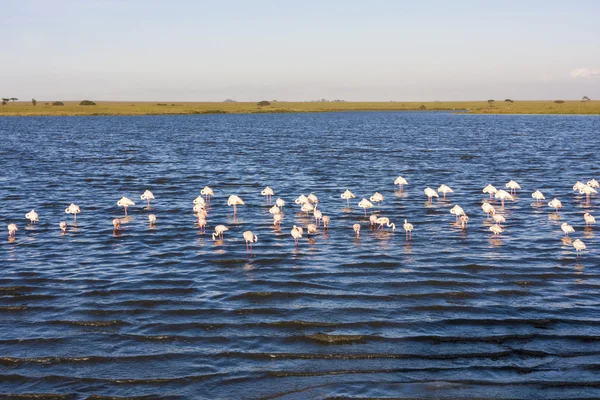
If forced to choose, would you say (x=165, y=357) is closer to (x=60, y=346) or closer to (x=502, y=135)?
(x=60, y=346)

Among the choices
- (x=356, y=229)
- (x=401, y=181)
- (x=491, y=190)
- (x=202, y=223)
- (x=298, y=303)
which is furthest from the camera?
(x=401, y=181)

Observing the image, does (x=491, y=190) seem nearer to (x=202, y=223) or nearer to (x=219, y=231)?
(x=202, y=223)

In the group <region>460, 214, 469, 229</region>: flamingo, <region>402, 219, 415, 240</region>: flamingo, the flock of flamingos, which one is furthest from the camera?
<region>460, 214, 469, 229</region>: flamingo

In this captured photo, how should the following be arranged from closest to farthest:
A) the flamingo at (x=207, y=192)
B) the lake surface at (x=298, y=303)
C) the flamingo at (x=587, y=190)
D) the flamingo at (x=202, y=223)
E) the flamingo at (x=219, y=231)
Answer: the lake surface at (x=298, y=303)
the flamingo at (x=219, y=231)
the flamingo at (x=202, y=223)
the flamingo at (x=587, y=190)
the flamingo at (x=207, y=192)

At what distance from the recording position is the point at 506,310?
639 inches

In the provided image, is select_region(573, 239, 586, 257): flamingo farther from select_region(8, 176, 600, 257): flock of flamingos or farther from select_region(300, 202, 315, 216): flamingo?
select_region(300, 202, 315, 216): flamingo

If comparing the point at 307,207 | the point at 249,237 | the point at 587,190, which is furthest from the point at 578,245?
the point at 587,190

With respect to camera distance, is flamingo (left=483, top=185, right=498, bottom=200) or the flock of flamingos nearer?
the flock of flamingos

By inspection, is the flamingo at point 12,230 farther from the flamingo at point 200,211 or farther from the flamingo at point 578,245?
the flamingo at point 578,245

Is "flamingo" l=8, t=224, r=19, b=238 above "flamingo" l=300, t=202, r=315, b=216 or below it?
below

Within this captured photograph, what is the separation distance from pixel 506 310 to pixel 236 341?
670 centimetres

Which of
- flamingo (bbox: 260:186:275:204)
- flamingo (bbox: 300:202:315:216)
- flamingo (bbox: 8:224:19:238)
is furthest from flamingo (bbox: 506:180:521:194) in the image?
flamingo (bbox: 8:224:19:238)

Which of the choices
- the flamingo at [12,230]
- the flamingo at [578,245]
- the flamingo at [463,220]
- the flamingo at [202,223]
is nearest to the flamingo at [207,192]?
the flamingo at [202,223]

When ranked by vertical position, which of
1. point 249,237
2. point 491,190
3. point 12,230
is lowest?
point 12,230
